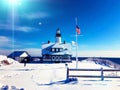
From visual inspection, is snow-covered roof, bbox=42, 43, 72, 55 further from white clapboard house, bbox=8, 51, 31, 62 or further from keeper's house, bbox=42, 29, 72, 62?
white clapboard house, bbox=8, 51, 31, 62

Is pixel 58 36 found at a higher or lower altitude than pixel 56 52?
higher

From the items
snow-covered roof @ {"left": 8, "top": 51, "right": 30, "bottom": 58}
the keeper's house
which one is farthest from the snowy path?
snow-covered roof @ {"left": 8, "top": 51, "right": 30, "bottom": 58}

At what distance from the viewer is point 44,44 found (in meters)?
66.3

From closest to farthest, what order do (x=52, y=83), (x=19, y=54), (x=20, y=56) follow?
1. (x=52, y=83)
2. (x=20, y=56)
3. (x=19, y=54)

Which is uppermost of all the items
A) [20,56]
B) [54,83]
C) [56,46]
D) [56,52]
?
[56,46]

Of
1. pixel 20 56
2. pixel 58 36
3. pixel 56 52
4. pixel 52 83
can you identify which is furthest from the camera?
pixel 58 36

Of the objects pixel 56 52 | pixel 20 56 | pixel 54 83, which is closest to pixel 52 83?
pixel 54 83

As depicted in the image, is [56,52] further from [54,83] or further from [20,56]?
[54,83]

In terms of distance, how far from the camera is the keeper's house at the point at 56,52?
62.8 metres

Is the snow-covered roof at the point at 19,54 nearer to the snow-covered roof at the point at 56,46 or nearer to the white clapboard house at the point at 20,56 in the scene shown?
the white clapboard house at the point at 20,56

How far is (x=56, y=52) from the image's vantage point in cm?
6338

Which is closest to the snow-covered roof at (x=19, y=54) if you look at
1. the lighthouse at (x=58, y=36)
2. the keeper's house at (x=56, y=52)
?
the keeper's house at (x=56, y=52)

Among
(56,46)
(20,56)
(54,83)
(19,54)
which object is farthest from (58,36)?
(54,83)

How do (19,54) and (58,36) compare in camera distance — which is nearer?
(58,36)
